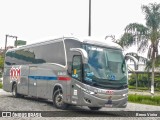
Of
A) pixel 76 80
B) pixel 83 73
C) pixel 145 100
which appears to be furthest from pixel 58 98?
pixel 145 100

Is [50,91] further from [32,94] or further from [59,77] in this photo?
[32,94]

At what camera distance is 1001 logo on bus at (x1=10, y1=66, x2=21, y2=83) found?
22.1 metres

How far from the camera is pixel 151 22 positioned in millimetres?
35781

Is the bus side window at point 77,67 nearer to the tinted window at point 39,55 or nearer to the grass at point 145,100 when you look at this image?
the tinted window at point 39,55

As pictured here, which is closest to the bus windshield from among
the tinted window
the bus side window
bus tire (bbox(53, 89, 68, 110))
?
the bus side window

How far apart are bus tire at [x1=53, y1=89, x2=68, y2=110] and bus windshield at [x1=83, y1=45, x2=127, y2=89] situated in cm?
219

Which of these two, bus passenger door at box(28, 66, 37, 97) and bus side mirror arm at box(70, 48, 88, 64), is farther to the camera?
bus passenger door at box(28, 66, 37, 97)

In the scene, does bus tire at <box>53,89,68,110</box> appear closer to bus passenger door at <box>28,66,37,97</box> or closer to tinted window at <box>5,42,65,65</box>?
tinted window at <box>5,42,65,65</box>

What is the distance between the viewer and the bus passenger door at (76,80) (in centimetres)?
1469

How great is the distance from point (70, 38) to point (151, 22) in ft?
70.8

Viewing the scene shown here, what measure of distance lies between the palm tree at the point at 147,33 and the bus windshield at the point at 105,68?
19968 mm

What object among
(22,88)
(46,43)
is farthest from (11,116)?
(22,88)

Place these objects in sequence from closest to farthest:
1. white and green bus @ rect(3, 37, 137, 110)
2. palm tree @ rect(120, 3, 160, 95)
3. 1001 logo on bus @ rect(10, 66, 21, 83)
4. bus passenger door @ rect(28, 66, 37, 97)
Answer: white and green bus @ rect(3, 37, 137, 110), bus passenger door @ rect(28, 66, 37, 97), 1001 logo on bus @ rect(10, 66, 21, 83), palm tree @ rect(120, 3, 160, 95)

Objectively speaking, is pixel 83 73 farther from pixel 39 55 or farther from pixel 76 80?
pixel 39 55
